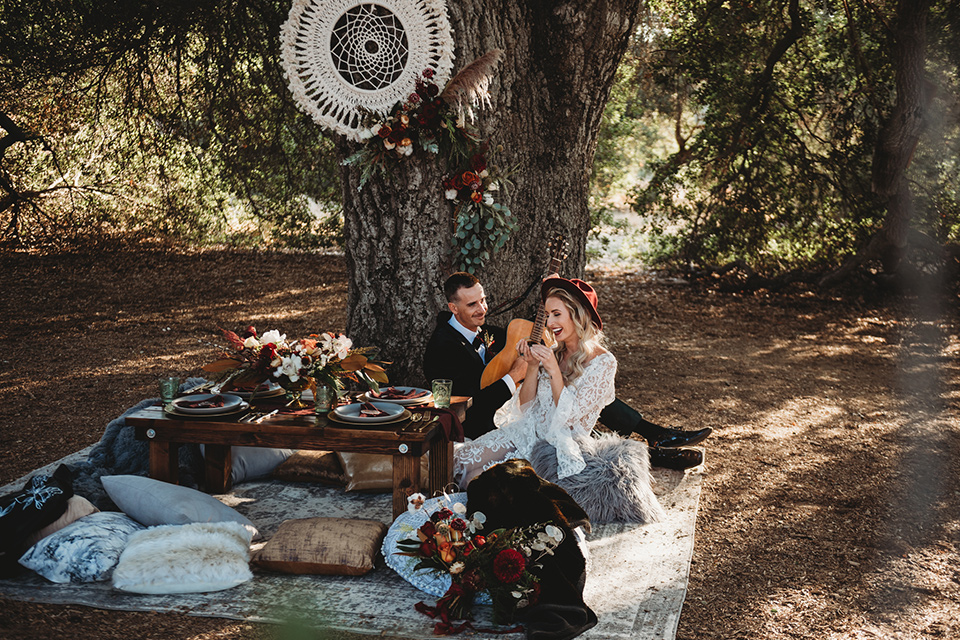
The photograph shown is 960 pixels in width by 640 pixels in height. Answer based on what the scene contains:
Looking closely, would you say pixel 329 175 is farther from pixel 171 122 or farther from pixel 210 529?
pixel 210 529

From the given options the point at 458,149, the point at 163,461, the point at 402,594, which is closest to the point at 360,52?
the point at 458,149

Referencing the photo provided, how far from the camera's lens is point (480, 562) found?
3475 millimetres

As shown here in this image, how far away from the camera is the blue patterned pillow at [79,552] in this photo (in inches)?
149

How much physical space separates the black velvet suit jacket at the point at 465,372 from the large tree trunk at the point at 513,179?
0.75 m

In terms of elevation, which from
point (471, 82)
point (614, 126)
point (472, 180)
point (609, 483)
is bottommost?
point (609, 483)

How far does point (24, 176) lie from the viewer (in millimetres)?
11977

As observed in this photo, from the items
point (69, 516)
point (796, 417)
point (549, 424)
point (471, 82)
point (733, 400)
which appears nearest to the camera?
point (69, 516)

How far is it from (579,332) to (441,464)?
1.07 meters

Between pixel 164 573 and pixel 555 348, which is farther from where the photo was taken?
pixel 555 348

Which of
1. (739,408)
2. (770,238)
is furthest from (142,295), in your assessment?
(770,238)

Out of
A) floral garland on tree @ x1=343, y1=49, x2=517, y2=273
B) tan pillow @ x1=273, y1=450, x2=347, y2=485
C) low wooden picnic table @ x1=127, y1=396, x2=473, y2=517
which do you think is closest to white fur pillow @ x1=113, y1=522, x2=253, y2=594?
low wooden picnic table @ x1=127, y1=396, x2=473, y2=517

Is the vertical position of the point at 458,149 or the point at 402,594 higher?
the point at 458,149

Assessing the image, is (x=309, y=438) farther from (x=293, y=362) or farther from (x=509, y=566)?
(x=509, y=566)

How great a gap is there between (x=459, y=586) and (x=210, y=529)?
127cm
